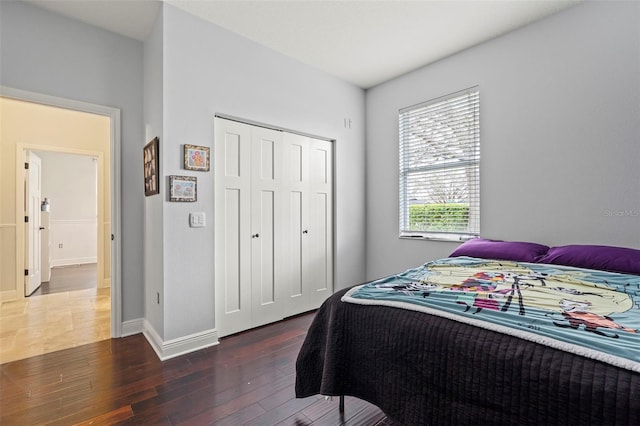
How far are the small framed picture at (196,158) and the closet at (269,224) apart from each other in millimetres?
130

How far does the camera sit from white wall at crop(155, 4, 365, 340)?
7.96 ft

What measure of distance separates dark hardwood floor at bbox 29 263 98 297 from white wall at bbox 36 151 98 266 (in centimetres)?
45

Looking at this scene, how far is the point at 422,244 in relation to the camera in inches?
138

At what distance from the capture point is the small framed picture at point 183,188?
2.42 metres

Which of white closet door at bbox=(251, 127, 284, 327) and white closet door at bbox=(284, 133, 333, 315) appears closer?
white closet door at bbox=(251, 127, 284, 327)

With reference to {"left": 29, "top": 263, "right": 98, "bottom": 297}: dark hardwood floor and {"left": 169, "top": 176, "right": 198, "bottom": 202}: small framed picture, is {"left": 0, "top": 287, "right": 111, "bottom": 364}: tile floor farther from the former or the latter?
{"left": 169, "top": 176, "right": 198, "bottom": 202}: small framed picture

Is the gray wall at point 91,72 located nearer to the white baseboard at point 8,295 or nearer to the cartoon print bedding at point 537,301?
the white baseboard at point 8,295

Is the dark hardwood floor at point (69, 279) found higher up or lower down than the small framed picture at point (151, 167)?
lower down

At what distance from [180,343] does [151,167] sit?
4.92 ft

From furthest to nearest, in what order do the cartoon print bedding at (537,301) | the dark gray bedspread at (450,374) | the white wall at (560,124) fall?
the white wall at (560,124) → the cartoon print bedding at (537,301) → the dark gray bedspread at (450,374)

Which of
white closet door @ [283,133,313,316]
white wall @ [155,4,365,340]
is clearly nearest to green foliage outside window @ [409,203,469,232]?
white closet door @ [283,133,313,316]

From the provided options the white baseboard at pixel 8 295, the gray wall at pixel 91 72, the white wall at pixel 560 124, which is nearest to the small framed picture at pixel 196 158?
the gray wall at pixel 91 72

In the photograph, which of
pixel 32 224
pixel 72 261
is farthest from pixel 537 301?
pixel 72 261

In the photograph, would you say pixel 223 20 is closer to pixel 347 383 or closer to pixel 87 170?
pixel 347 383
